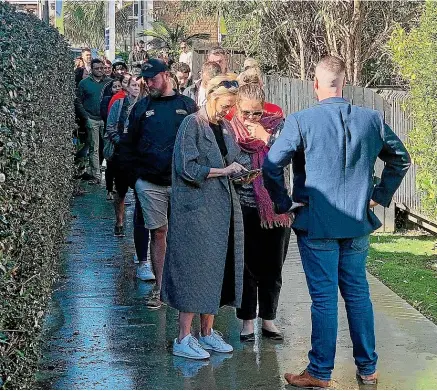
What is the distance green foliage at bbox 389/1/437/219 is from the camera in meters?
10.4

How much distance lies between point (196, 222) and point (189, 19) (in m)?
23.3

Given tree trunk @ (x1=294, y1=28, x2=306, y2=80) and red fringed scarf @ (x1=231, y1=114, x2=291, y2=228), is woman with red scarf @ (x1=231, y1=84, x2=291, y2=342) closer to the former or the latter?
red fringed scarf @ (x1=231, y1=114, x2=291, y2=228)

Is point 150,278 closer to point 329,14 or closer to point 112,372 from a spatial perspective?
point 112,372

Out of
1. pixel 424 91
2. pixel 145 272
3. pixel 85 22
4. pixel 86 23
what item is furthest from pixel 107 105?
pixel 86 23

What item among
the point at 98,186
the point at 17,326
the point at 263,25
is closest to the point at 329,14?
the point at 263,25

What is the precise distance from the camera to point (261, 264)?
23.0 feet

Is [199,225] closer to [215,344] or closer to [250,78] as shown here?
[215,344]

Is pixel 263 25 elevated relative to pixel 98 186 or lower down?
elevated

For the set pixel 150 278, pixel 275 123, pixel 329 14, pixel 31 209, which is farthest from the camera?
pixel 329 14

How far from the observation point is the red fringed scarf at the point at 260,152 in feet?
22.3

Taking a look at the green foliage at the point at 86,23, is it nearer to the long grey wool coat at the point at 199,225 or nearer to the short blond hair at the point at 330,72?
the long grey wool coat at the point at 199,225

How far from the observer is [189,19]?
96.1 ft

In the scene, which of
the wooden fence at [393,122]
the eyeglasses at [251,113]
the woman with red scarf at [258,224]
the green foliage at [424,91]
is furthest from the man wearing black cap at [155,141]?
the wooden fence at [393,122]

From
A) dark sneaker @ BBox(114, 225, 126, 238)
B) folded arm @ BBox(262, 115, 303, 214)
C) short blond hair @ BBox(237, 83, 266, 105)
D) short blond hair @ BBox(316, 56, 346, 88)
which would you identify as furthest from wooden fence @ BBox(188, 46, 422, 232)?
folded arm @ BBox(262, 115, 303, 214)
